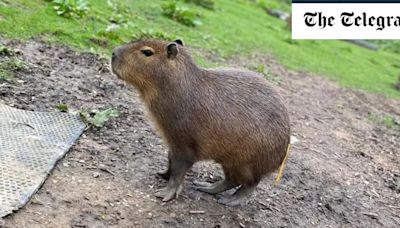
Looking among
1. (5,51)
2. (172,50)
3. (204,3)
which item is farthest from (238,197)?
(204,3)

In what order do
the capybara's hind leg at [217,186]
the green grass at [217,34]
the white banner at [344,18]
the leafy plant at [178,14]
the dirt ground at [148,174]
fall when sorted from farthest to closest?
the white banner at [344,18], the leafy plant at [178,14], the green grass at [217,34], the capybara's hind leg at [217,186], the dirt ground at [148,174]

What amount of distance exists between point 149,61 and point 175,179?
2.51ft

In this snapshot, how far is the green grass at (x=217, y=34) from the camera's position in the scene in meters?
6.35

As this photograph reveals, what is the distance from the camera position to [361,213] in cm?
459

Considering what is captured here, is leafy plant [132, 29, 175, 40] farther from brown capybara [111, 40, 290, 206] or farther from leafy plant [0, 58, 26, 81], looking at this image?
brown capybara [111, 40, 290, 206]

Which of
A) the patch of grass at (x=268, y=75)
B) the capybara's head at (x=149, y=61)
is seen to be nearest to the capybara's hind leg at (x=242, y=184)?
the capybara's head at (x=149, y=61)

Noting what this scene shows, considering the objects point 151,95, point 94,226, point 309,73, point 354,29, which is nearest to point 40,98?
point 151,95

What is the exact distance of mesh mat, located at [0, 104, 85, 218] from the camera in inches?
131

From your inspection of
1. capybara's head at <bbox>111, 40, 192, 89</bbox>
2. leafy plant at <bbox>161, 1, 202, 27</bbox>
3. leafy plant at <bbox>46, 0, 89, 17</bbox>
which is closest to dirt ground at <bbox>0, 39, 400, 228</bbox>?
capybara's head at <bbox>111, 40, 192, 89</bbox>

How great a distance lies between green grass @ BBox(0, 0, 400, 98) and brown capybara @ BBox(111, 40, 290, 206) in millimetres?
2594

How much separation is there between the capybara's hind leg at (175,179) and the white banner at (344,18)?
284 inches

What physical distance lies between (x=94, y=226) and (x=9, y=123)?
47.1 inches

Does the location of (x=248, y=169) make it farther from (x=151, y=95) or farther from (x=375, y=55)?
(x=375, y=55)

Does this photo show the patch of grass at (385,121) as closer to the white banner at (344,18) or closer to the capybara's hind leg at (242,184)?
the white banner at (344,18)
